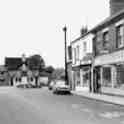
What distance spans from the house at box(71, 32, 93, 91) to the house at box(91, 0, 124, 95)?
153cm

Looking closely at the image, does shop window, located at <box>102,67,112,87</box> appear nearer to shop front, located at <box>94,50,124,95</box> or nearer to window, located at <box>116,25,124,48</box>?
shop front, located at <box>94,50,124,95</box>

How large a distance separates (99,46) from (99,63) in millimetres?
1803

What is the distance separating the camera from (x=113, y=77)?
23906 mm

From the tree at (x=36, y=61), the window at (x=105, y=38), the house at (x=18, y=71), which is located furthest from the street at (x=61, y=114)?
the tree at (x=36, y=61)

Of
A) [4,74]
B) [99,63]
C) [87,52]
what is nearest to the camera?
[99,63]

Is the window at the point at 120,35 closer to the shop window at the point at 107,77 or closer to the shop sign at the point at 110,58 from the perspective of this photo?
the shop sign at the point at 110,58

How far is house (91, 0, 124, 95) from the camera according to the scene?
22595 mm

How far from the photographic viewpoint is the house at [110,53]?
22.6 metres

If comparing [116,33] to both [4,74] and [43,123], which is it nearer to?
[43,123]

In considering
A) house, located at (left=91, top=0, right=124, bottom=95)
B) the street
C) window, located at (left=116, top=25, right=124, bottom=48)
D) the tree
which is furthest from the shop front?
the tree

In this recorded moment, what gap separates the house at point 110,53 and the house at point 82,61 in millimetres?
1532

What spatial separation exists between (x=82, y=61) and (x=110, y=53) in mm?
7397

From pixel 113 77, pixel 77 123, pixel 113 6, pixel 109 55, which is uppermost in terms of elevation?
pixel 113 6

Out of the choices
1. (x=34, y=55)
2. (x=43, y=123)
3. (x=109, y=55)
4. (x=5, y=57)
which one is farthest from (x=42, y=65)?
(x=43, y=123)
